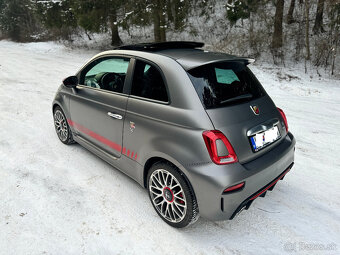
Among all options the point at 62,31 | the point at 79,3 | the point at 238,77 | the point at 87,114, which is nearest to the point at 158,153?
the point at 238,77

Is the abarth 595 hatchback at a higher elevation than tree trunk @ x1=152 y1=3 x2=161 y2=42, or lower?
lower

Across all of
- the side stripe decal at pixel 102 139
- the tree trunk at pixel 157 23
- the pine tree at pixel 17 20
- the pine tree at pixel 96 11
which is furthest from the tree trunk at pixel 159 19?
the pine tree at pixel 17 20

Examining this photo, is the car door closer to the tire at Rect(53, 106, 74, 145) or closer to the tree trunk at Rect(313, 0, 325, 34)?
the tire at Rect(53, 106, 74, 145)

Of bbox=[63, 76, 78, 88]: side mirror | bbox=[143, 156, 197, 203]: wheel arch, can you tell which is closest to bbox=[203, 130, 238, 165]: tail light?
bbox=[143, 156, 197, 203]: wheel arch

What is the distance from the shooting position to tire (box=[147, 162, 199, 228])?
2283mm

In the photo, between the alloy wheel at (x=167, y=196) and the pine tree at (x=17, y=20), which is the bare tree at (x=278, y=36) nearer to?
the alloy wheel at (x=167, y=196)

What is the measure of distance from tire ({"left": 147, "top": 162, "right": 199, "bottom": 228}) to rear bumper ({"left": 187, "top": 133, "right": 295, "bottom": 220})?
119 mm

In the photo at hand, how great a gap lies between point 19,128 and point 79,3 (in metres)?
11.6

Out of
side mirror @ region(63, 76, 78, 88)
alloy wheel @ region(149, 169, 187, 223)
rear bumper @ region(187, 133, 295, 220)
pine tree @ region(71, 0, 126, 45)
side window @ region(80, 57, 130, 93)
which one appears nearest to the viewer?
rear bumper @ region(187, 133, 295, 220)

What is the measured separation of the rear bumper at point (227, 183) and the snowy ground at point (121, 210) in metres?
0.46

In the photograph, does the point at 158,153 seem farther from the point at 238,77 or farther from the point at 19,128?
the point at 19,128

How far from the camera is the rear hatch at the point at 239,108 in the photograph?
217 centimetres

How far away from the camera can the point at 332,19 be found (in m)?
9.31

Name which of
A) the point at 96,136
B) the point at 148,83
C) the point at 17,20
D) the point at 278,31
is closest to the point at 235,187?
the point at 148,83
